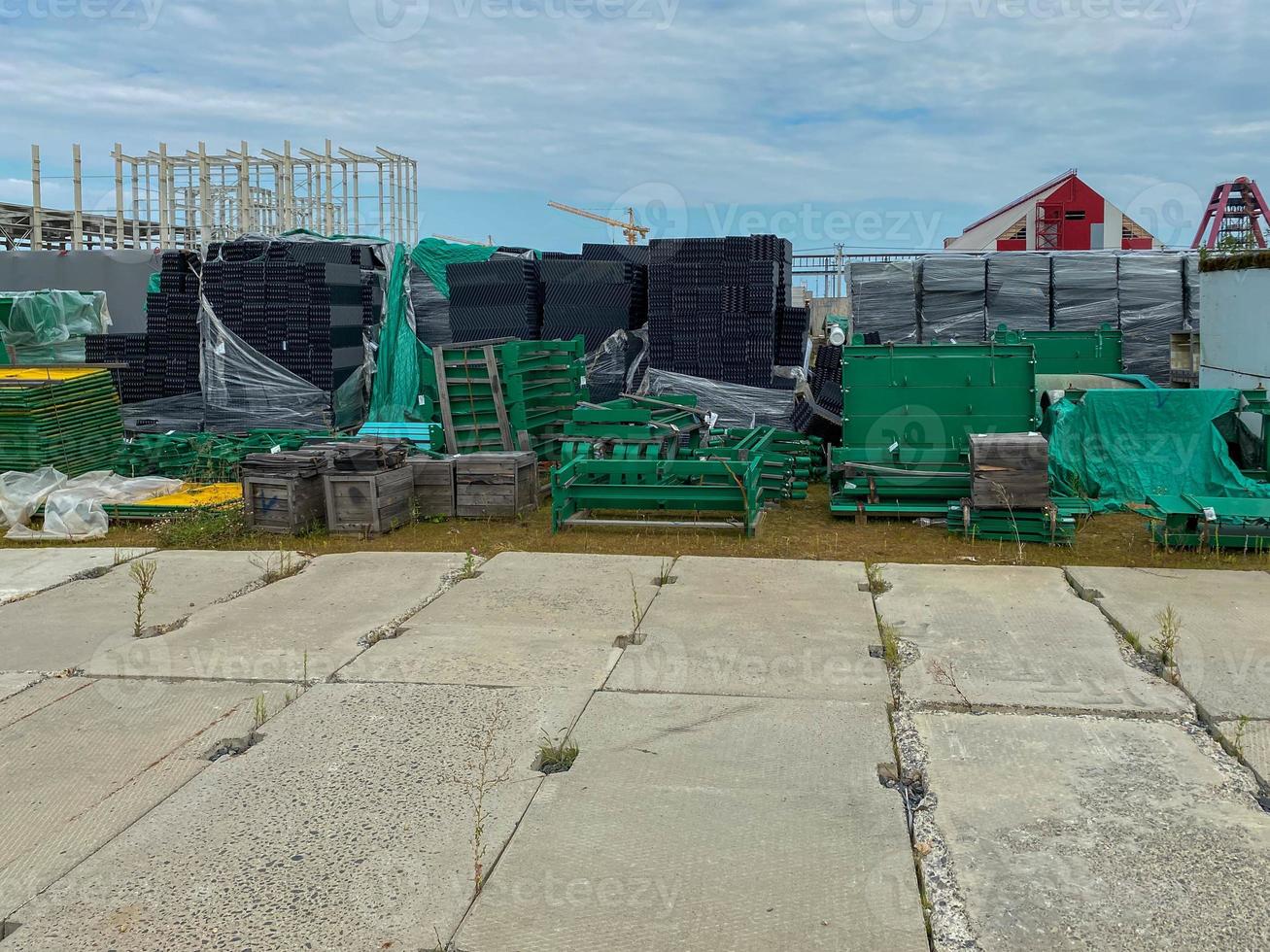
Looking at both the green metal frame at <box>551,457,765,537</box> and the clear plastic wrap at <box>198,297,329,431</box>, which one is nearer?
the green metal frame at <box>551,457,765,537</box>

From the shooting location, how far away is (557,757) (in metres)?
4.89

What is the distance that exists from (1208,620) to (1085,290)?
495 inches

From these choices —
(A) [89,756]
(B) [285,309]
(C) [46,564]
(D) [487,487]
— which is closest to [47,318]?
(B) [285,309]

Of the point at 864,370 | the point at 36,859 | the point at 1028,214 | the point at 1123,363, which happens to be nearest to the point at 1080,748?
the point at 36,859

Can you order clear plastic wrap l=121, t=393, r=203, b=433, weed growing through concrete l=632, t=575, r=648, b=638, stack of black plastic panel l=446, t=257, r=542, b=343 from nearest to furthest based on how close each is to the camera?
weed growing through concrete l=632, t=575, r=648, b=638 < clear plastic wrap l=121, t=393, r=203, b=433 < stack of black plastic panel l=446, t=257, r=542, b=343

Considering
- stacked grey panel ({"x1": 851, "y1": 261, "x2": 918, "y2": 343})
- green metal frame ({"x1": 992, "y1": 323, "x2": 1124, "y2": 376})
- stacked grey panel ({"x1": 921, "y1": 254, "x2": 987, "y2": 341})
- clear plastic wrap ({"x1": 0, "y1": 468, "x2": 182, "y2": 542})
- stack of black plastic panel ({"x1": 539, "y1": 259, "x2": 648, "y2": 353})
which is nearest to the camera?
clear plastic wrap ({"x1": 0, "y1": 468, "x2": 182, "y2": 542})

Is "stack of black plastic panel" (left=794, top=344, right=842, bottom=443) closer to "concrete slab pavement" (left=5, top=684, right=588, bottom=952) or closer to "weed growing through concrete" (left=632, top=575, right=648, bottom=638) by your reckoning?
"weed growing through concrete" (left=632, top=575, right=648, bottom=638)

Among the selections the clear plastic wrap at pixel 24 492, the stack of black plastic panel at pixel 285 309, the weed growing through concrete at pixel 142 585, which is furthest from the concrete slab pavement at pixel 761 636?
the stack of black plastic panel at pixel 285 309

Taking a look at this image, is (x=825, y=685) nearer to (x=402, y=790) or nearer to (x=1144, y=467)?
(x=402, y=790)

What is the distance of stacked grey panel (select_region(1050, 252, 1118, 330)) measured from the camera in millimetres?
18031

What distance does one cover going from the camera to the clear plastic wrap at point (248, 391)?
15789mm

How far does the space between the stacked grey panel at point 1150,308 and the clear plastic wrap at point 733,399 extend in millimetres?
6505

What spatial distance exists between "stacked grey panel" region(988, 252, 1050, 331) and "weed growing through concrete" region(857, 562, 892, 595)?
1109 centimetres

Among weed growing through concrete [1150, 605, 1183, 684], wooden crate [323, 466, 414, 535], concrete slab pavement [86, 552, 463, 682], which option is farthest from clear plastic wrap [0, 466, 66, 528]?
weed growing through concrete [1150, 605, 1183, 684]
